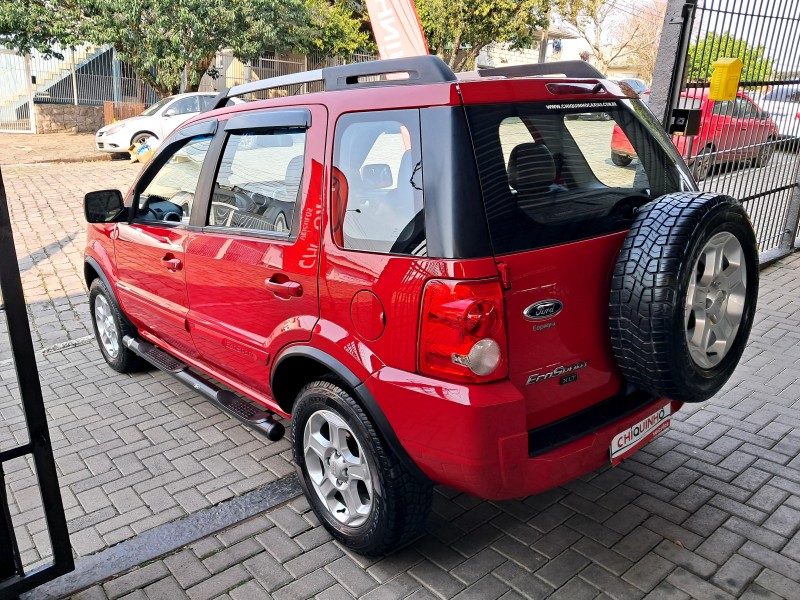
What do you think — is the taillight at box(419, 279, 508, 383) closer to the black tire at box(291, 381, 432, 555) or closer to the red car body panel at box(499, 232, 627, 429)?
the red car body panel at box(499, 232, 627, 429)

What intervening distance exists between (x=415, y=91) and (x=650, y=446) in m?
2.51

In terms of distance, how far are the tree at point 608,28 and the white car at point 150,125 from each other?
80.8 ft

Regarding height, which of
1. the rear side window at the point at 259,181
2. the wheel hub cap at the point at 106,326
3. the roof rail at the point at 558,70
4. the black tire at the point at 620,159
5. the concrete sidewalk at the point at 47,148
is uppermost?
the roof rail at the point at 558,70

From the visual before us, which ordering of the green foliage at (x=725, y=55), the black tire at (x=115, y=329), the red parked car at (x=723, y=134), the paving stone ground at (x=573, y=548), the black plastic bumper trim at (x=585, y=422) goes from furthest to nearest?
1. the red parked car at (x=723, y=134)
2. the green foliage at (x=725, y=55)
3. the black tire at (x=115, y=329)
4. the paving stone ground at (x=573, y=548)
5. the black plastic bumper trim at (x=585, y=422)

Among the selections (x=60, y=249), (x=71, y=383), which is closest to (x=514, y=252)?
(x=71, y=383)

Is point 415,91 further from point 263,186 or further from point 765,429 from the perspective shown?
point 765,429

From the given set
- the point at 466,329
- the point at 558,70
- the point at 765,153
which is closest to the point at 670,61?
the point at 765,153

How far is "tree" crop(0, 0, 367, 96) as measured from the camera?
1825cm

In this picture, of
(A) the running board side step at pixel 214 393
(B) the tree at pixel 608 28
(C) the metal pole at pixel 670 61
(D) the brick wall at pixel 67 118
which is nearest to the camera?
(A) the running board side step at pixel 214 393

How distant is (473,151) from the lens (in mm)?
2385

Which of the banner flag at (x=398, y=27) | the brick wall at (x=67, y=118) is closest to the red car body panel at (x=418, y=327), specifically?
the banner flag at (x=398, y=27)

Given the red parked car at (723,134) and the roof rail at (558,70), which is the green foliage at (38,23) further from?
the roof rail at (558,70)

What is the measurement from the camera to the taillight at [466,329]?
231 cm

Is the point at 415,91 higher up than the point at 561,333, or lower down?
higher up
